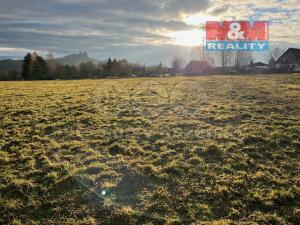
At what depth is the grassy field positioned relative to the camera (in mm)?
4816

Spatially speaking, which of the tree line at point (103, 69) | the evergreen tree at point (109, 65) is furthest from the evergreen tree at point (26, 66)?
the evergreen tree at point (109, 65)

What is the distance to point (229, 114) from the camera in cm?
1103

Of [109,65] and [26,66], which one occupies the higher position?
[109,65]

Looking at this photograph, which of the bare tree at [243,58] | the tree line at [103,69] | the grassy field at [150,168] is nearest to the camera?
the grassy field at [150,168]

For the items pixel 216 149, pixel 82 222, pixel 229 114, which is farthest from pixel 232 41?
pixel 82 222

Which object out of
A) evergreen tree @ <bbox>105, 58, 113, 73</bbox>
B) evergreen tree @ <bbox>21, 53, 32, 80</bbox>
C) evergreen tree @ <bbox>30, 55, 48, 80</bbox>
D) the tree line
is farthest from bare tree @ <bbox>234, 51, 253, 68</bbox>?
evergreen tree @ <bbox>21, 53, 32, 80</bbox>

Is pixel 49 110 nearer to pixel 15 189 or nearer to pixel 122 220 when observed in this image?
pixel 15 189

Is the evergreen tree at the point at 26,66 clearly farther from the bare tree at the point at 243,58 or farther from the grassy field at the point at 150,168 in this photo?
the bare tree at the point at 243,58

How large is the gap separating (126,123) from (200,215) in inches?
226

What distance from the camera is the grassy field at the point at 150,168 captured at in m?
4.82

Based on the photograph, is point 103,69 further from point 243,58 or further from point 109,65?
point 243,58

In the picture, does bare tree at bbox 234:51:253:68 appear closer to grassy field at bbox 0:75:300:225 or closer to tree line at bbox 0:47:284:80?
tree line at bbox 0:47:284:80

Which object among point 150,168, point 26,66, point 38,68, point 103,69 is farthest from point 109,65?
point 150,168

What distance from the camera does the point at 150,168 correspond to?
6348 mm
